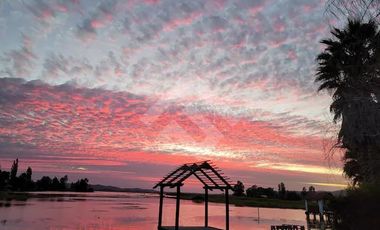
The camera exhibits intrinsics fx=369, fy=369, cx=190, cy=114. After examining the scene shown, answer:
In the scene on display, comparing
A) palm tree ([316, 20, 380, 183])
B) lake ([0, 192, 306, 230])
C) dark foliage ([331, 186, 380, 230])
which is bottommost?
lake ([0, 192, 306, 230])

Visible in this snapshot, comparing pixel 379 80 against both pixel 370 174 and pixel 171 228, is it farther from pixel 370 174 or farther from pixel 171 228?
pixel 171 228

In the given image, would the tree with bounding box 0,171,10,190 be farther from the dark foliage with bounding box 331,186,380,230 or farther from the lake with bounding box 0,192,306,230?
the dark foliage with bounding box 331,186,380,230

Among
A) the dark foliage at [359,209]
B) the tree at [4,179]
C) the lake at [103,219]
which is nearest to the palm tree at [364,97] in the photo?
the dark foliage at [359,209]

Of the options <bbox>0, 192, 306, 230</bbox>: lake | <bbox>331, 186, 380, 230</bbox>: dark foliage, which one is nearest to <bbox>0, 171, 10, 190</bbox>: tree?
<bbox>0, 192, 306, 230</bbox>: lake

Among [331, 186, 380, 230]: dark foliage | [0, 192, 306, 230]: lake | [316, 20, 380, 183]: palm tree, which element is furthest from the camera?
[0, 192, 306, 230]: lake

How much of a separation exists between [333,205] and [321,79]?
1134cm

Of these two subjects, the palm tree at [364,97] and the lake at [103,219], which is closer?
the palm tree at [364,97]

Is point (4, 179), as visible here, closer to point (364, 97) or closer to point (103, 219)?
point (103, 219)

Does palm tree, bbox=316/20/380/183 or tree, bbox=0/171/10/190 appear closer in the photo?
palm tree, bbox=316/20/380/183

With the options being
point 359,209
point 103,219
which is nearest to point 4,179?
point 103,219

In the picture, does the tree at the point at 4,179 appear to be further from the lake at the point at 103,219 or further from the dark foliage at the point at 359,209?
the dark foliage at the point at 359,209

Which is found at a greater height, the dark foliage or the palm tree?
the palm tree

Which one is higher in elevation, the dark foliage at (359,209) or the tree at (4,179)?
the tree at (4,179)

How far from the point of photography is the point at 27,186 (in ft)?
620
